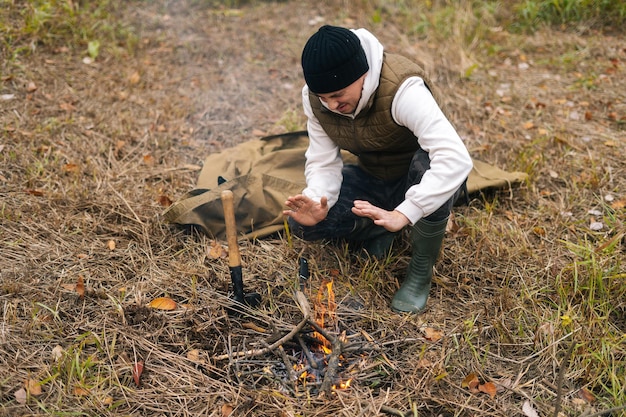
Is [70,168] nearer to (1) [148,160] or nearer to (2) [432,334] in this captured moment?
(1) [148,160]

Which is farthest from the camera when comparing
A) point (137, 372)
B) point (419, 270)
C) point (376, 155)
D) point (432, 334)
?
point (376, 155)

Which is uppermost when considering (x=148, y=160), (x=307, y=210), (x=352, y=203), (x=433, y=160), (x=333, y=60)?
(x=333, y=60)

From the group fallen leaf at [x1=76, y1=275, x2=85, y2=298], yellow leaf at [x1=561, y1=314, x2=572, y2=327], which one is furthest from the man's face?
fallen leaf at [x1=76, y1=275, x2=85, y2=298]

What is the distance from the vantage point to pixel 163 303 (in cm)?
253

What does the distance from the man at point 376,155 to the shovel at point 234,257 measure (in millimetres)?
271

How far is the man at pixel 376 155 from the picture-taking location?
2.25 meters

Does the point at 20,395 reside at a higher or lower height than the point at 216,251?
higher

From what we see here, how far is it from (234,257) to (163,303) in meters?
0.42

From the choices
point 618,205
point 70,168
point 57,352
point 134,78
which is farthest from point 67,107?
point 618,205

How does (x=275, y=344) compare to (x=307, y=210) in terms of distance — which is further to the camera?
(x=307, y=210)

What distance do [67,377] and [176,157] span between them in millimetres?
1893

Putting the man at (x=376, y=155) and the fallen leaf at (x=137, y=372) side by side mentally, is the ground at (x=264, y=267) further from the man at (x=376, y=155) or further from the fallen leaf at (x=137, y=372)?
→ the man at (x=376, y=155)

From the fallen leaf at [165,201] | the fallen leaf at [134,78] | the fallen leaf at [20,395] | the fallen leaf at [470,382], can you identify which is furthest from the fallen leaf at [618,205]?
the fallen leaf at [134,78]

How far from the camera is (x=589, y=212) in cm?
322
